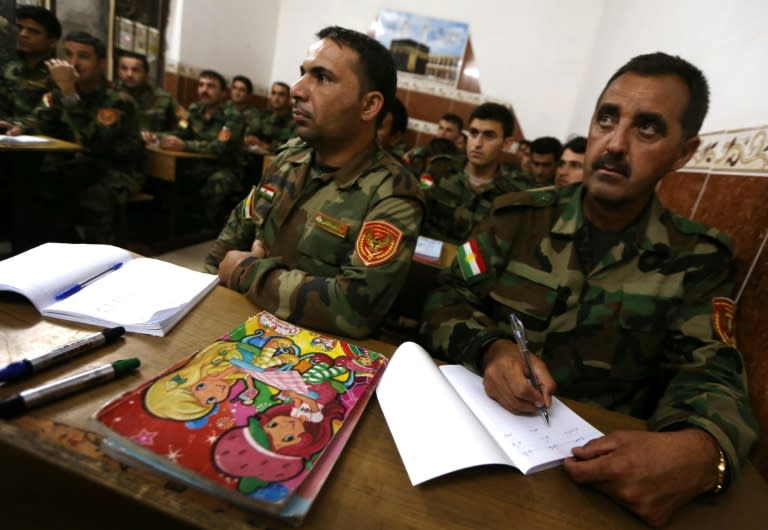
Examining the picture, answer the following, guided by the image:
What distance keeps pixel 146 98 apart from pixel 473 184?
384 cm

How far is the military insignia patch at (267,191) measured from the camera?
1.38m

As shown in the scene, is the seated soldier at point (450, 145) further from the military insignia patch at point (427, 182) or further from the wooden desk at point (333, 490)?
the wooden desk at point (333, 490)

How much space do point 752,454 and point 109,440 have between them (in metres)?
1.16

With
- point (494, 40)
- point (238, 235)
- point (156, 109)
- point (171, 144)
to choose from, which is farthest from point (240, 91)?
point (238, 235)

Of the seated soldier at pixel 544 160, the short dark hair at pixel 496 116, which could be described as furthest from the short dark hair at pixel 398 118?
the seated soldier at pixel 544 160

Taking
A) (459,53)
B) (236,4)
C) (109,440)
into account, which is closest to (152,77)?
(236,4)

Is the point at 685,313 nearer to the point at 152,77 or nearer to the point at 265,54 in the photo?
the point at 152,77

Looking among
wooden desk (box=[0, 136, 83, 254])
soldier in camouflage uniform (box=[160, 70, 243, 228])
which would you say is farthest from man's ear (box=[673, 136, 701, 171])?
soldier in camouflage uniform (box=[160, 70, 243, 228])

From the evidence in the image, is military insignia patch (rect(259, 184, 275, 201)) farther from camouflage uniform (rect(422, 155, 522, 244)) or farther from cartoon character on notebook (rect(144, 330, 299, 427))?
camouflage uniform (rect(422, 155, 522, 244))

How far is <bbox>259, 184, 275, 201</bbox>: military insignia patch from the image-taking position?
138 centimetres

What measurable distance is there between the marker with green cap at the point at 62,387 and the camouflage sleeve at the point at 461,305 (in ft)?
1.97

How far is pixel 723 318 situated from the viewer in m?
0.92

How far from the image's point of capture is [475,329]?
0.90 metres

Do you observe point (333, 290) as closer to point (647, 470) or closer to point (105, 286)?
point (105, 286)
